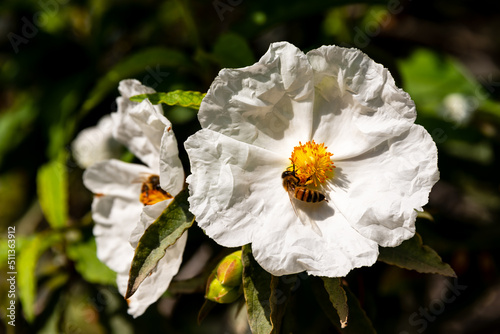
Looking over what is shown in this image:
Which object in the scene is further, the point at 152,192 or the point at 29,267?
the point at 29,267

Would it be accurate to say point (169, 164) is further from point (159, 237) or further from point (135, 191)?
point (135, 191)

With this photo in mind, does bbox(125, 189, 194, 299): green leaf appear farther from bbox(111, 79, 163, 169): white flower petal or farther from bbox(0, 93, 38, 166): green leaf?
bbox(0, 93, 38, 166): green leaf

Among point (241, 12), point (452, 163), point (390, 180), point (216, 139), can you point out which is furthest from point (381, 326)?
point (241, 12)

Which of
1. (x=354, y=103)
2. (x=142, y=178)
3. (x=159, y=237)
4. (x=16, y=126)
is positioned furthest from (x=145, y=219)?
(x=16, y=126)

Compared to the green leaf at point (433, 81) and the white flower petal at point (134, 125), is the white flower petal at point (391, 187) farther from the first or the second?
the green leaf at point (433, 81)

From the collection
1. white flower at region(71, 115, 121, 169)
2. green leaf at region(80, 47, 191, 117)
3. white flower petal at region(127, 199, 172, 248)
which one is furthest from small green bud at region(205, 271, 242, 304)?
white flower at region(71, 115, 121, 169)

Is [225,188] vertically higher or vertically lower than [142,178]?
higher
